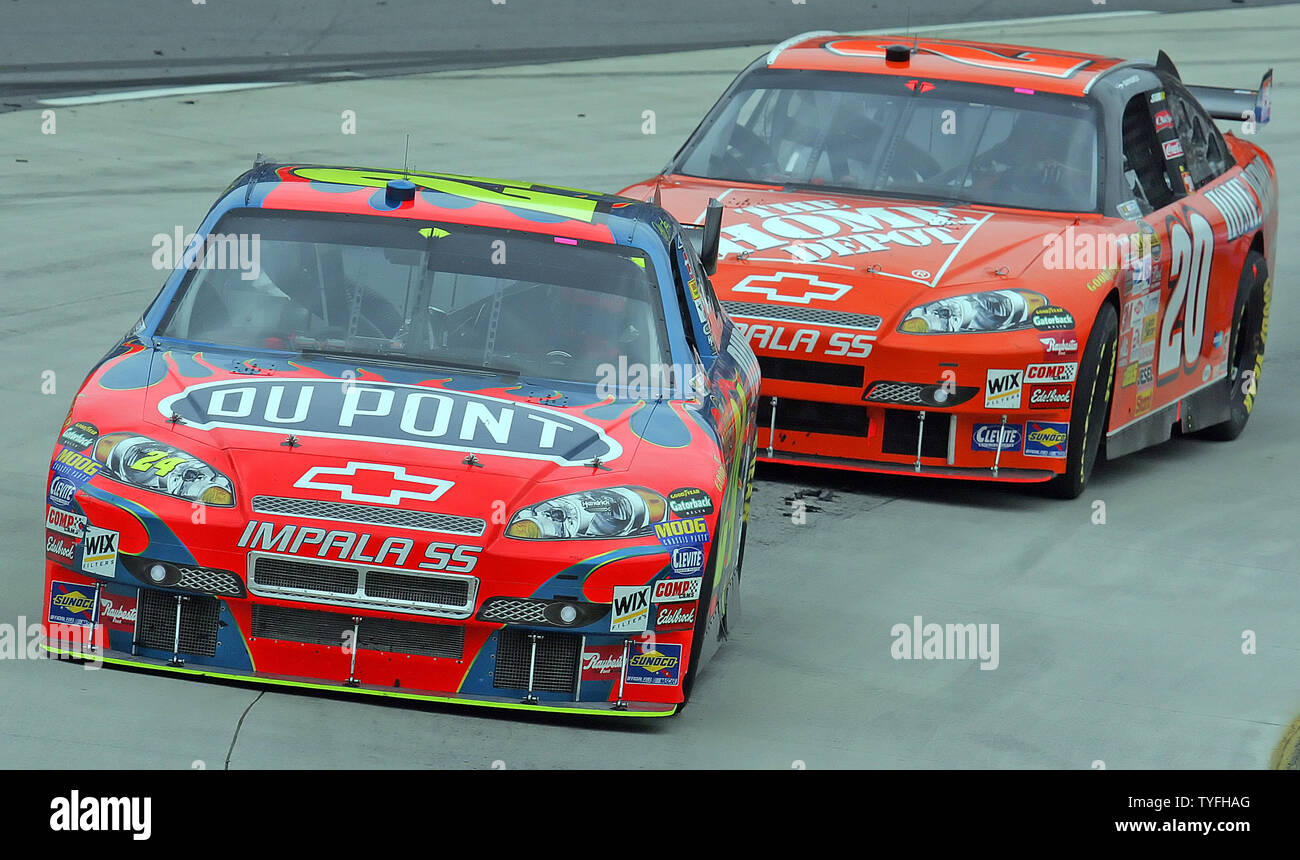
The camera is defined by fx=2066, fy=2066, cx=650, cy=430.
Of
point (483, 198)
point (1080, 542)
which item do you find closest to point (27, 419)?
point (483, 198)

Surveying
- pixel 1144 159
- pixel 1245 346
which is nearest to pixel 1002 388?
pixel 1144 159

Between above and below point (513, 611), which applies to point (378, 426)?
above

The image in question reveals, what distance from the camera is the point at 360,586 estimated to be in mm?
5098

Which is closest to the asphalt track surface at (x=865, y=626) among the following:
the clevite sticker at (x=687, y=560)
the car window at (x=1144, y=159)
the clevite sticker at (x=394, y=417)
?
the clevite sticker at (x=687, y=560)

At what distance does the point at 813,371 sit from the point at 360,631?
134 inches

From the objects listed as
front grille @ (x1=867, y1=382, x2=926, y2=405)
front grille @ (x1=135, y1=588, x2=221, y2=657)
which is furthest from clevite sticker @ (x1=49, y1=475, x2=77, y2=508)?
front grille @ (x1=867, y1=382, x2=926, y2=405)

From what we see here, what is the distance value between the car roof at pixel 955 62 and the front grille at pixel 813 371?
82.9 inches

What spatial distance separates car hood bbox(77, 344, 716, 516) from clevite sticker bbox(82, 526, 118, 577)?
293 mm

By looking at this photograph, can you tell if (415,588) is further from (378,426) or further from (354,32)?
(354,32)

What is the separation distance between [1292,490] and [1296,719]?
3.27 m

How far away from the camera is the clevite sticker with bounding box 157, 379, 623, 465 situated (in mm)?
5363

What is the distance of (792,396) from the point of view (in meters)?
8.24

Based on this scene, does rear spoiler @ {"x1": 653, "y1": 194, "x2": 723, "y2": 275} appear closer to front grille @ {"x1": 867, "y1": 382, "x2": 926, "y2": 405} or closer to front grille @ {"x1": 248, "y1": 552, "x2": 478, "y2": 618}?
front grille @ {"x1": 867, "y1": 382, "x2": 926, "y2": 405}

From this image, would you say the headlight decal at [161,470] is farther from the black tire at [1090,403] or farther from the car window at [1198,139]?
the car window at [1198,139]
